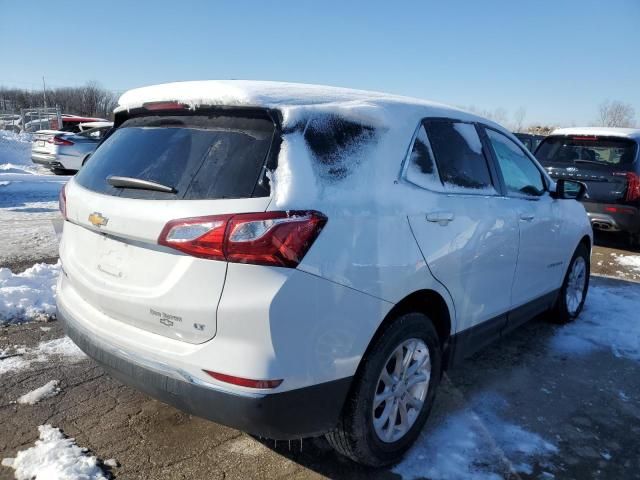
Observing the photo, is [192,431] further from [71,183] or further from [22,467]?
[71,183]

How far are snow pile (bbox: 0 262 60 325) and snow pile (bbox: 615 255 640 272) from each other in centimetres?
711

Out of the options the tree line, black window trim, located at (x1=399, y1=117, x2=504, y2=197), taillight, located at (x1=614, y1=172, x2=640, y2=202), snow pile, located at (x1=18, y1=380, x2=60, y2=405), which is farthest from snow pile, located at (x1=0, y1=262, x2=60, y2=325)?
the tree line

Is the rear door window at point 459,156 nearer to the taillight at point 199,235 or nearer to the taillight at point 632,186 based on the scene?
the taillight at point 199,235

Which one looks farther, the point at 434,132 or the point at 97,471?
the point at 434,132

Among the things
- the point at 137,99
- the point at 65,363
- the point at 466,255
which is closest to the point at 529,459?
the point at 466,255

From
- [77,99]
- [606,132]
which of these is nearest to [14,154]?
[606,132]

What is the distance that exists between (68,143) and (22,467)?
14.1m

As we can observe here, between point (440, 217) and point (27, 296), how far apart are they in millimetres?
3679

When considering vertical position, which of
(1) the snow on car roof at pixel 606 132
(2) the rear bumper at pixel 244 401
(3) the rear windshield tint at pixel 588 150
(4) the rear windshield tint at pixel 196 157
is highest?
(4) the rear windshield tint at pixel 196 157

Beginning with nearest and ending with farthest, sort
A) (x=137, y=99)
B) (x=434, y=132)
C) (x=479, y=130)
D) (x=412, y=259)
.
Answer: (x=412, y=259)
(x=137, y=99)
(x=434, y=132)
(x=479, y=130)

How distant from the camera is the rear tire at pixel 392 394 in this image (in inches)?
91.7

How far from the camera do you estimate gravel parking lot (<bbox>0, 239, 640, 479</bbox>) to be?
2.59 meters

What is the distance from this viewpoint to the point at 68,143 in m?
14.8

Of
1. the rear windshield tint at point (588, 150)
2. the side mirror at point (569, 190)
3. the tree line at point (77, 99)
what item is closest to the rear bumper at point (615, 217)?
the rear windshield tint at point (588, 150)
